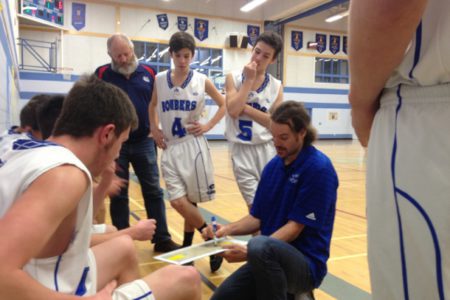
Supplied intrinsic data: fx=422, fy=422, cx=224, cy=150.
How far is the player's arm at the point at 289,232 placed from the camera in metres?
2.12

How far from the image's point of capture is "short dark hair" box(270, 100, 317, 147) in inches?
90.2

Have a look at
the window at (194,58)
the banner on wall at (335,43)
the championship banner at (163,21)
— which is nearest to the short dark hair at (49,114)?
the window at (194,58)

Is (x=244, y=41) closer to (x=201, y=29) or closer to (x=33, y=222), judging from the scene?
(x=201, y=29)

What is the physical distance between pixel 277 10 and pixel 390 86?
688 inches

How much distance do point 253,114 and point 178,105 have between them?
0.69m

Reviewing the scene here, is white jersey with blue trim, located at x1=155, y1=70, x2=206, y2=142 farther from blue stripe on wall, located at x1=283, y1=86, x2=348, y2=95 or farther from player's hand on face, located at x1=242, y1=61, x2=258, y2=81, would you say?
blue stripe on wall, located at x1=283, y1=86, x2=348, y2=95

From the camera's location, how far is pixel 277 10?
17.5m

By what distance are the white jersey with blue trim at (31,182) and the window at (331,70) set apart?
770 inches

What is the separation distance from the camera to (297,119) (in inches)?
90.2

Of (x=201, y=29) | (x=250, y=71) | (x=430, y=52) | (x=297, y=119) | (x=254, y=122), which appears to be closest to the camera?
(x=430, y=52)

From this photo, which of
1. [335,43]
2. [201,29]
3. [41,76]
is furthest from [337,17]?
[41,76]

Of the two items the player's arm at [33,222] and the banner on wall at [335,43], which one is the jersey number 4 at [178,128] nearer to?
the player's arm at [33,222]

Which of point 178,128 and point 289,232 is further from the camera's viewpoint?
point 178,128

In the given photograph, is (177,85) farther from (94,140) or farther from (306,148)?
(94,140)
